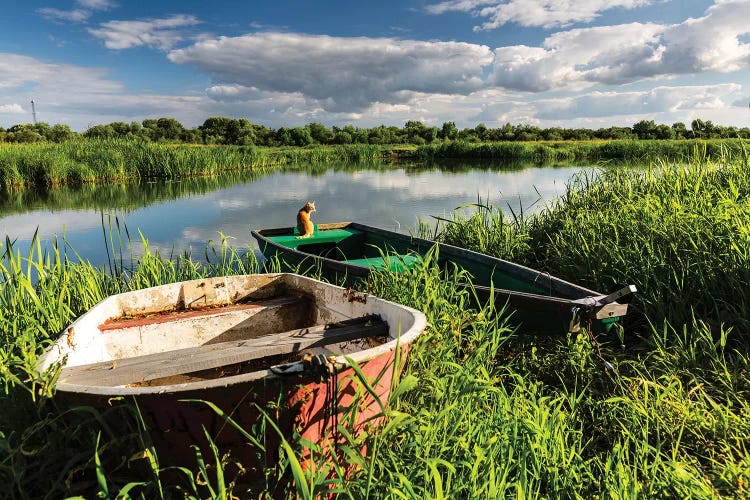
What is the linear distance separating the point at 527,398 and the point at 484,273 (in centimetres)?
172

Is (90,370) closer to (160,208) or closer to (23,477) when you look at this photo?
(23,477)

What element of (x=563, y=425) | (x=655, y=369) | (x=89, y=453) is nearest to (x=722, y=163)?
(x=655, y=369)

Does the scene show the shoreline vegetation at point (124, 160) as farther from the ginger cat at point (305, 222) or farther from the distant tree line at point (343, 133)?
the distant tree line at point (343, 133)

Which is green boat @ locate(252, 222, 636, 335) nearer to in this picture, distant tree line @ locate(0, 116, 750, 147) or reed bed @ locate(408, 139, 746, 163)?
reed bed @ locate(408, 139, 746, 163)

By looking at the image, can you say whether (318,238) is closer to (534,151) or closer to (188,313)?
(188,313)

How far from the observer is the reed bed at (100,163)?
54.0 ft

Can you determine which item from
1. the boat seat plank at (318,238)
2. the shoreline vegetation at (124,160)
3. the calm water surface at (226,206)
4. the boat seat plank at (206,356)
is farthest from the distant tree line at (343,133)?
the boat seat plank at (206,356)

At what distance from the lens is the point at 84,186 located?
56.4ft

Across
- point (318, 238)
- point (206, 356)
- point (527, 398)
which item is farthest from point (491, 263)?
point (206, 356)

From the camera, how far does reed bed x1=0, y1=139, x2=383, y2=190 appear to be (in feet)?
54.0

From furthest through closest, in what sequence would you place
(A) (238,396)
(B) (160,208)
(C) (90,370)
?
(B) (160,208) < (C) (90,370) < (A) (238,396)

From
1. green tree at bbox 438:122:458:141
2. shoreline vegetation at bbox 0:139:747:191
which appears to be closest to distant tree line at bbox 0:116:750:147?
green tree at bbox 438:122:458:141

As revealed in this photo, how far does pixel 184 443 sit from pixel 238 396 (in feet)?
0.85

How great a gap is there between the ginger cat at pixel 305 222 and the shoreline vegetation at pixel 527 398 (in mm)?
1703
